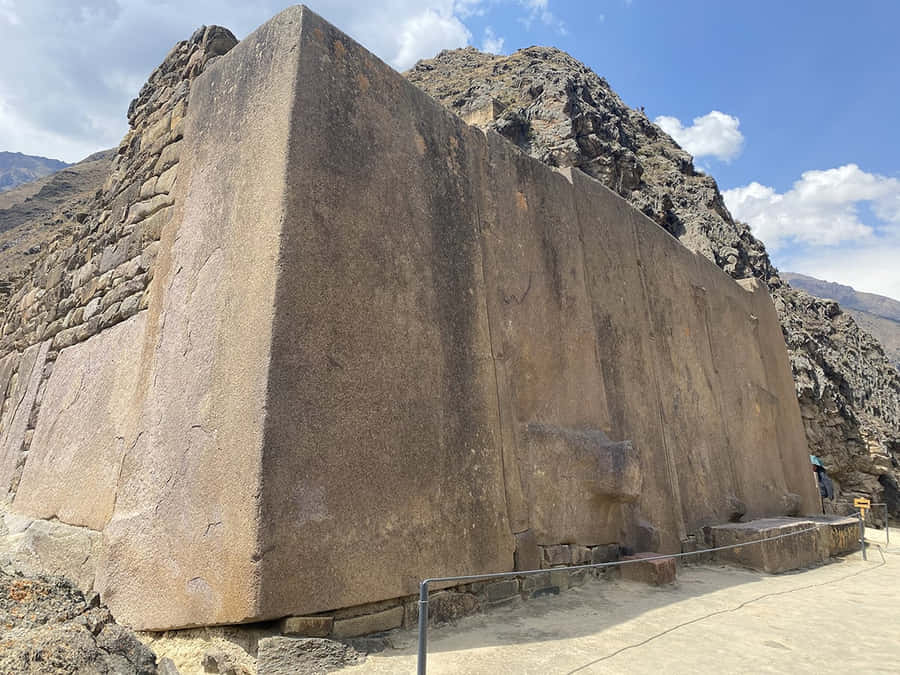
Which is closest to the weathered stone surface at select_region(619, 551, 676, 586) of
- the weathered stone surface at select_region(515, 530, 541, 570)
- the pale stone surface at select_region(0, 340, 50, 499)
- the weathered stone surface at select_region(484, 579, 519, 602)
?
the weathered stone surface at select_region(515, 530, 541, 570)

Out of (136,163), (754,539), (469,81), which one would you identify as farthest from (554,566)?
(469,81)

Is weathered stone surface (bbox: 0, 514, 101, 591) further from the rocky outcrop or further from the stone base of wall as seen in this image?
the stone base of wall

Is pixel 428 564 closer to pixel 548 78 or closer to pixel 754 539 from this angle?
pixel 754 539

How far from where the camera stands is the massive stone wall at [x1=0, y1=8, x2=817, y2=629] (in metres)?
2.49

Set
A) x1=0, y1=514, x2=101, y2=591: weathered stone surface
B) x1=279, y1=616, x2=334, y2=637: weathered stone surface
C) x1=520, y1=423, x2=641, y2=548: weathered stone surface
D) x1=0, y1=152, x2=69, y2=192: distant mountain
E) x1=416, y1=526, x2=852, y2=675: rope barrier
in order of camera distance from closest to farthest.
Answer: x1=416, y1=526, x2=852, y2=675: rope barrier
x1=279, y1=616, x2=334, y2=637: weathered stone surface
x1=0, y1=514, x2=101, y2=591: weathered stone surface
x1=520, y1=423, x2=641, y2=548: weathered stone surface
x1=0, y1=152, x2=69, y2=192: distant mountain

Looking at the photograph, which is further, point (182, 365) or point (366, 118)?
point (366, 118)

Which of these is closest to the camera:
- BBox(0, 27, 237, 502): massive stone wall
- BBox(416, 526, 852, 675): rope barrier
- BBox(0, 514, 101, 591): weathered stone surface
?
BBox(416, 526, 852, 675): rope barrier

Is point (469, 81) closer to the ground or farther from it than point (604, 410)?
farther from it

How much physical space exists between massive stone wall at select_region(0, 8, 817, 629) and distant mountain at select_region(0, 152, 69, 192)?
336 ft

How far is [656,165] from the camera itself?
21938 millimetres

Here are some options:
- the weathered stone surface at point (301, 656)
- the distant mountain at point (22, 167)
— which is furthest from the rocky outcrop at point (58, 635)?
the distant mountain at point (22, 167)

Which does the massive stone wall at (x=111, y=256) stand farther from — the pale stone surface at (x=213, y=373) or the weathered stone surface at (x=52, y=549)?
the pale stone surface at (x=213, y=373)

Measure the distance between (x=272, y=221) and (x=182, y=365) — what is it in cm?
90

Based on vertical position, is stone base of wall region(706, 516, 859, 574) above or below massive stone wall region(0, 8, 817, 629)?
below
